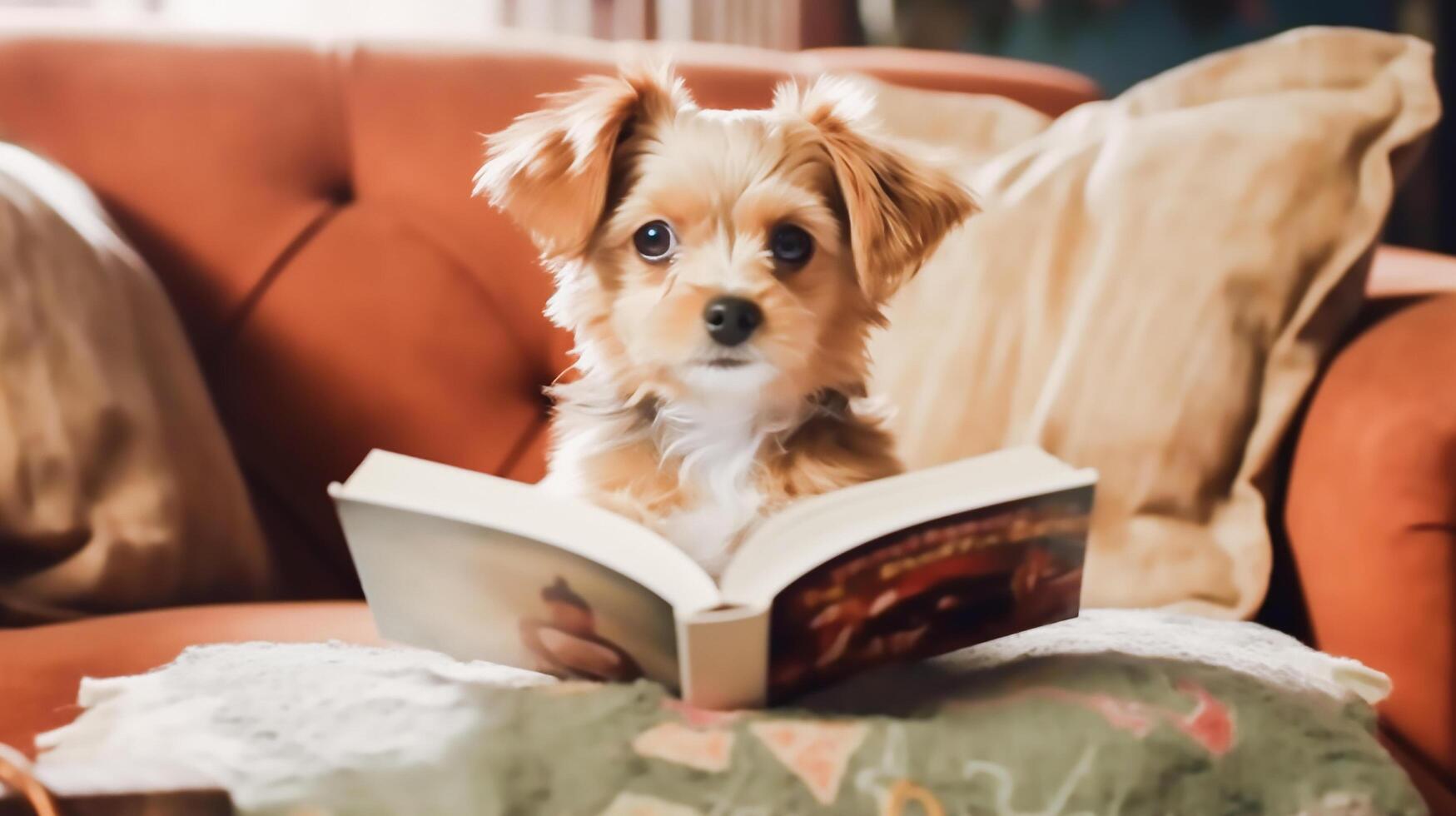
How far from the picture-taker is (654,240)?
1.07 meters

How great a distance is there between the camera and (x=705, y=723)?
2.61ft

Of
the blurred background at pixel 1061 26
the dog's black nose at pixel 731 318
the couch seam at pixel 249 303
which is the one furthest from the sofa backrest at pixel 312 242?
the blurred background at pixel 1061 26

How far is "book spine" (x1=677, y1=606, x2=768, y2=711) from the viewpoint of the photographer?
75 cm

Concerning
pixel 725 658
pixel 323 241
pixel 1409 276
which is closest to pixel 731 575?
pixel 725 658

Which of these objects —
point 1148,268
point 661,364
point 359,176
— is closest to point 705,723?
point 661,364

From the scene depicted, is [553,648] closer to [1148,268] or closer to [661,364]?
[661,364]

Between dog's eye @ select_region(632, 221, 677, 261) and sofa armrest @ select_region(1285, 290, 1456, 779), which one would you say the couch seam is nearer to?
dog's eye @ select_region(632, 221, 677, 261)

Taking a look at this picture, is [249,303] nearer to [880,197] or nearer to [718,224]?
[718,224]

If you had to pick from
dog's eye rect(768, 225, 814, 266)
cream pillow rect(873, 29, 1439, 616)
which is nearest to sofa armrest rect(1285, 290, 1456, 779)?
cream pillow rect(873, 29, 1439, 616)

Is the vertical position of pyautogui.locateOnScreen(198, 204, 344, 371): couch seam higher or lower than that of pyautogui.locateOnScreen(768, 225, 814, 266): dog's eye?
lower

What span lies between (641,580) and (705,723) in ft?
0.38

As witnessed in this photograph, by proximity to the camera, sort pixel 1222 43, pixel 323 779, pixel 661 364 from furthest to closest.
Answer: pixel 1222 43 < pixel 661 364 < pixel 323 779

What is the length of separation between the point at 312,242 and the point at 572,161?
1.99 ft

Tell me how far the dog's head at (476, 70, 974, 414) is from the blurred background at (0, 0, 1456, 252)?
1.25 metres
